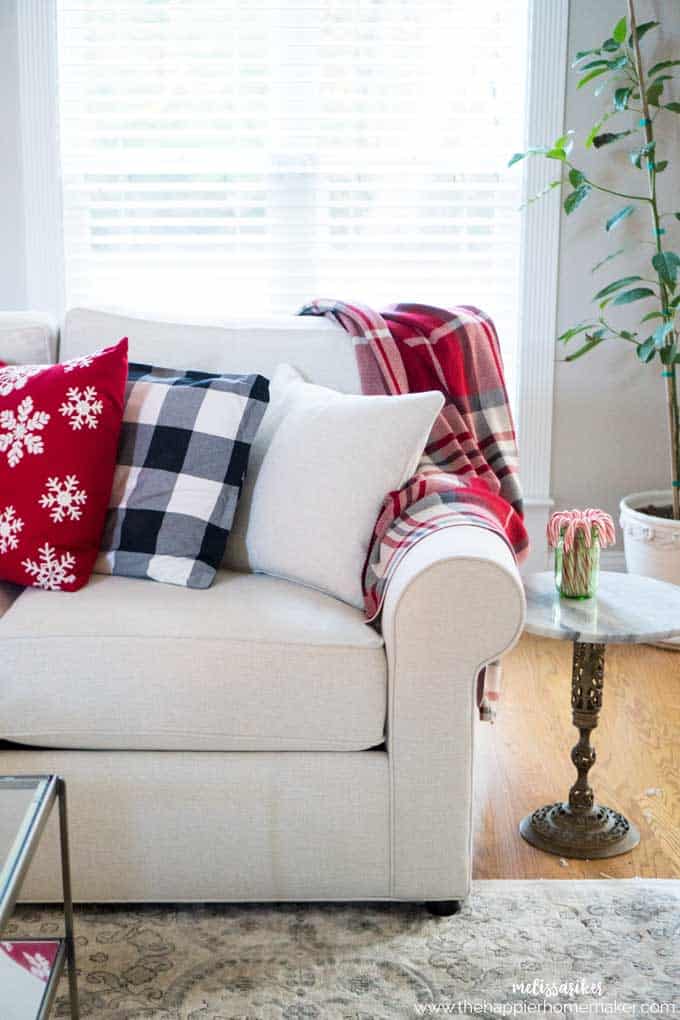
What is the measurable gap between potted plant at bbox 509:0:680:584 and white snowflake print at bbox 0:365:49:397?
156 centimetres

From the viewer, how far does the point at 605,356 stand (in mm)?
3607

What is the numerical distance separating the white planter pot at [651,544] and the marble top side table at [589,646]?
935 mm

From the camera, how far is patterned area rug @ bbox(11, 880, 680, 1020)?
1.80m

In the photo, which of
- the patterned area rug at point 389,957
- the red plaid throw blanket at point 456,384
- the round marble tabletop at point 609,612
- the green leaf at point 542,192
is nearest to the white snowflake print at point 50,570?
the patterned area rug at point 389,957

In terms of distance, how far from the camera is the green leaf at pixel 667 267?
319cm

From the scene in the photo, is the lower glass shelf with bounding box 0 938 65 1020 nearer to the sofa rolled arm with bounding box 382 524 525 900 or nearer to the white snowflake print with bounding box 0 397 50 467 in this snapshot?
the sofa rolled arm with bounding box 382 524 525 900

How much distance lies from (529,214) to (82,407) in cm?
176

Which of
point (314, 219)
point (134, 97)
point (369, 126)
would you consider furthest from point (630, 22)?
point (134, 97)

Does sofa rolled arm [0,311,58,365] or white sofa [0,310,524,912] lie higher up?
sofa rolled arm [0,311,58,365]

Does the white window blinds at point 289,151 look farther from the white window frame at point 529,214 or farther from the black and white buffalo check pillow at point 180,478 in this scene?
the black and white buffalo check pillow at point 180,478

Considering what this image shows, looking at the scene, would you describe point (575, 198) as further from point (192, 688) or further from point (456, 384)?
point (192, 688)

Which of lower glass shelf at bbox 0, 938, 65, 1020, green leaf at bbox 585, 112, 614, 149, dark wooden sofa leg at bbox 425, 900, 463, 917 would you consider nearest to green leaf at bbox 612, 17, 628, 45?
green leaf at bbox 585, 112, 614, 149

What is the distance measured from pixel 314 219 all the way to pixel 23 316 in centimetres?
117

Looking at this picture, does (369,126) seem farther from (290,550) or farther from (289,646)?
(289,646)
